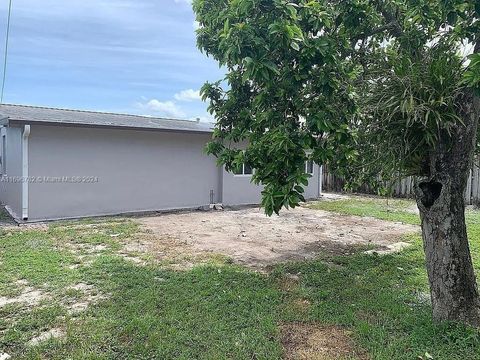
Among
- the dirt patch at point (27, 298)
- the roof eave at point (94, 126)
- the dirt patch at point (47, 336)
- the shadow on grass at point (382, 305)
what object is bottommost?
the dirt patch at point (47, 336)

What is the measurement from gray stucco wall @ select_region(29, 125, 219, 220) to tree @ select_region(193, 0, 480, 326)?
6575 millimetres

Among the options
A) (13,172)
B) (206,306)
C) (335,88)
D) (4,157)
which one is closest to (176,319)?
(206,306)

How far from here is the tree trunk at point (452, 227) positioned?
11.5 feet

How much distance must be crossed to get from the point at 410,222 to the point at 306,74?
7.59 m

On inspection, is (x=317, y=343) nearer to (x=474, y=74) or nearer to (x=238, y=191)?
(x=474, y=74)

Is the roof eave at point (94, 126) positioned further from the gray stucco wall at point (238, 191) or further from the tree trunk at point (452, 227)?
the tree trunk at point (452, 227)

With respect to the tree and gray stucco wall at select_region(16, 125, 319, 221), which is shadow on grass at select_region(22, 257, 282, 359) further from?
gray stucco wall at select_region(16, 125, 319, 221)

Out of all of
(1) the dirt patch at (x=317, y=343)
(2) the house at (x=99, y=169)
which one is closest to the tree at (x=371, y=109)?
(1) the dirt patch at (x=317, y=343)

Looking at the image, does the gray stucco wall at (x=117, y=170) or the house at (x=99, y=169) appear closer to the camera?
the house at (x=99, y=169)

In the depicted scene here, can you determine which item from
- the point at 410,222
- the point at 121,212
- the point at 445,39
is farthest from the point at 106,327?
the point at 410,222

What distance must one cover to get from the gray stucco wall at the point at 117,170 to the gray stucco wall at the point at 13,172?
0.49 metres

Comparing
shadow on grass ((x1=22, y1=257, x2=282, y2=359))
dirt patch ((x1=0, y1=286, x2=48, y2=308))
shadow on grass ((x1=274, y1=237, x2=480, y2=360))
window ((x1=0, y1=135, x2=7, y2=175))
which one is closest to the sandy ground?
shadow on grass ((x1=274, y1=237, x2=480, y2=360))

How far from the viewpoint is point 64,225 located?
28.3 feet

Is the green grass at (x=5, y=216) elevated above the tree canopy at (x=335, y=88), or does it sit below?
below
